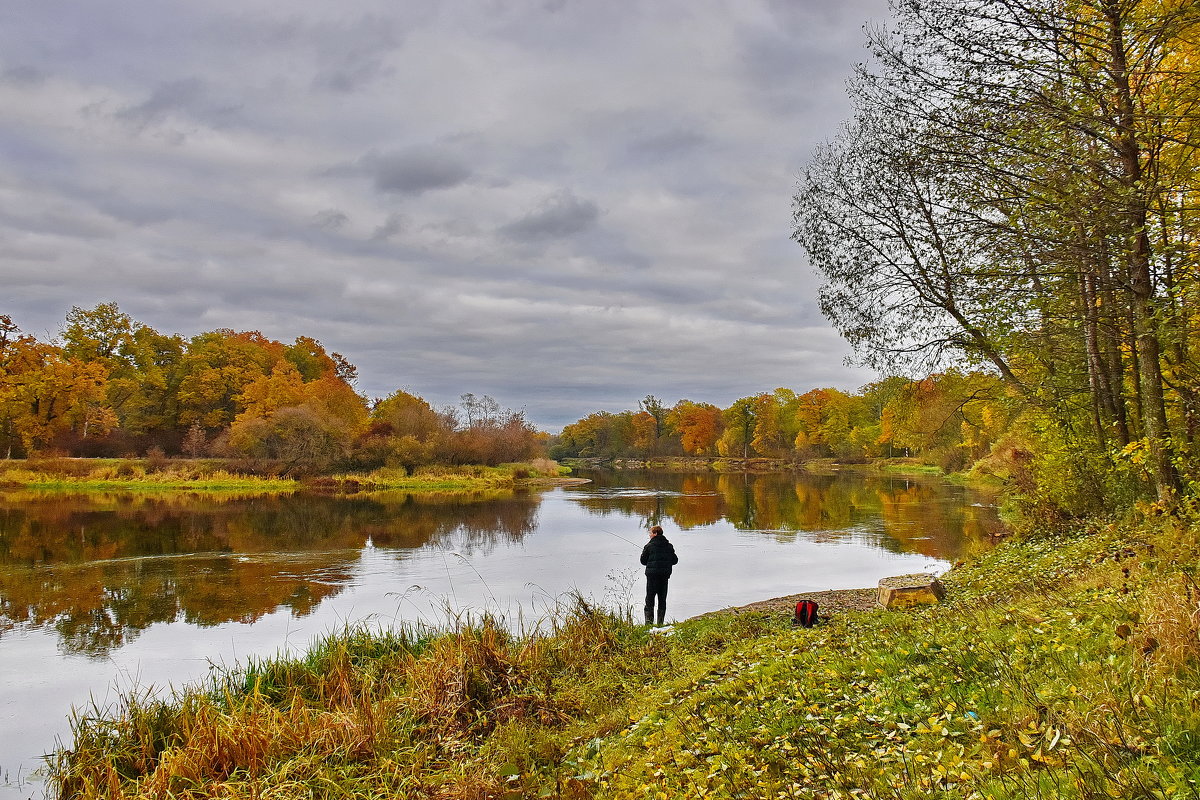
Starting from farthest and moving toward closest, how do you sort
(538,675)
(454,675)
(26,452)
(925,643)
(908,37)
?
(26,452) → (908,37) → (538,675) → (454,675) → (925,643)

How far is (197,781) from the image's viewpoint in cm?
623

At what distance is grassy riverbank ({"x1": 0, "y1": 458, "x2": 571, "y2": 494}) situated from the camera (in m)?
40.3

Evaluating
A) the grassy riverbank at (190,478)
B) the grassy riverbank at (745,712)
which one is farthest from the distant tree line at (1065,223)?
the grassy riverbank at (190,478)

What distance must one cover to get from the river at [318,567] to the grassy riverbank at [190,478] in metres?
4.69

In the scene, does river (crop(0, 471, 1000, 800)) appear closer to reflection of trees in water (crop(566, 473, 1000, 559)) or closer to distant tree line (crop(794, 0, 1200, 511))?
reflection of trees in water (crop(566, 473, 1000, 559))

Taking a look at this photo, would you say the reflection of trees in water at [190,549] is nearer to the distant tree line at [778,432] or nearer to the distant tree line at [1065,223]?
the distant tree line at [1065,223]

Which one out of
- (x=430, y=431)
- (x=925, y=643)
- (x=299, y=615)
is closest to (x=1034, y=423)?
(x=925, y=643)

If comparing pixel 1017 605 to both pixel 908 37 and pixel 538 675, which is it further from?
pixel 908 37

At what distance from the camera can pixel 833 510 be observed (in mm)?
33188

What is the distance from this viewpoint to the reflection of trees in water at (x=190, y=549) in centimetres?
1366

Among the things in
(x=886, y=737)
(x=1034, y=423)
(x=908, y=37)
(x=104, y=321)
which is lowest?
(x=886, y=737)

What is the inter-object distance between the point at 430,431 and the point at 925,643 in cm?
4862

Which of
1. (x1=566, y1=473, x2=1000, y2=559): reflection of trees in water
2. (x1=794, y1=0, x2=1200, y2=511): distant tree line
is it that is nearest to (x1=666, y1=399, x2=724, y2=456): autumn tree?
(x1=566, y1=473, x2=1000, y2=559): reflection of trees in water

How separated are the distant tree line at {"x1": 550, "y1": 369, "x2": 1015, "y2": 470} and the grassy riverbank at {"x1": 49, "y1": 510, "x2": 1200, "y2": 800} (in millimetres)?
22387
